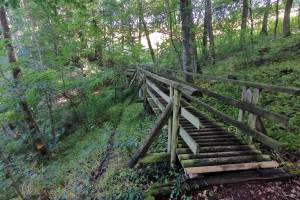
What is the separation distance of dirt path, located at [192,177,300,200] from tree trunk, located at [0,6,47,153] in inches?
342

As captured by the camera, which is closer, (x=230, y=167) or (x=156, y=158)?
(x=230, y=167)

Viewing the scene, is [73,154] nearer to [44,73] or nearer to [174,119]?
[44,73]

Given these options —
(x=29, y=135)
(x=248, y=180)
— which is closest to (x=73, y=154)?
(x=29, y=135)

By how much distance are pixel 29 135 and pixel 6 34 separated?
174 inches

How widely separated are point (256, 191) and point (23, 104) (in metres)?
9.72

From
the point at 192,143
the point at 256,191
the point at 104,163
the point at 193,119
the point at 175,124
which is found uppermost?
the point at 193,119

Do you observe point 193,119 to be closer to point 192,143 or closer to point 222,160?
point 192,143

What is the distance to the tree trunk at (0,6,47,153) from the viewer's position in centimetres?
1002

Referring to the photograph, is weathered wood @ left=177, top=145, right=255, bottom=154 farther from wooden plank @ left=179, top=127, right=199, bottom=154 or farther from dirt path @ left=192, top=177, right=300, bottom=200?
dirt path @ left=192, top=177, right=300, bottom=200

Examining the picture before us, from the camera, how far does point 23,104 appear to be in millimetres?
10305

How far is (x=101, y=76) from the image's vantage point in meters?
13.2

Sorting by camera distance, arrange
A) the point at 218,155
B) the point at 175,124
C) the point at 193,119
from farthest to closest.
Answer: the point at 175,124 < the point at 218,155 < the point at 193,119

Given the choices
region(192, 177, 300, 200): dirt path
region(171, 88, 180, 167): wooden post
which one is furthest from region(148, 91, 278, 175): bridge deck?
region(192, 177, 300, 200): dirt path

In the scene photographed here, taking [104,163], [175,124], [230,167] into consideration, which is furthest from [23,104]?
[230,167]
